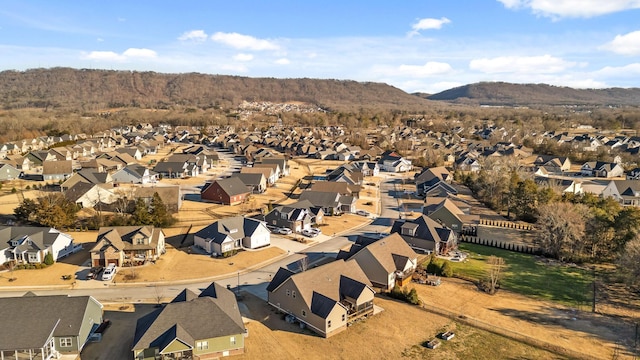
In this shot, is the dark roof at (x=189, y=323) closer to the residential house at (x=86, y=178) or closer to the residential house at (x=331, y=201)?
the residential house at (x=331, y=201)

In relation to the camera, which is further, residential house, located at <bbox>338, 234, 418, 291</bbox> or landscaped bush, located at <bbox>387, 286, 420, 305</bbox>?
residential house, located at <bbox>338, 234, 418, 291</bbox>

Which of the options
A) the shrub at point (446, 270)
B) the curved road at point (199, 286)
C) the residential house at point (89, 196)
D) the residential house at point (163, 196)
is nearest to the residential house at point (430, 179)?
the curved road at point (199, 286)

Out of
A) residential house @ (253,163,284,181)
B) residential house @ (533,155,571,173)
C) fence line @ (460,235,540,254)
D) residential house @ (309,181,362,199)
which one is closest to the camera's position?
fence line @ (460,235,540,254)

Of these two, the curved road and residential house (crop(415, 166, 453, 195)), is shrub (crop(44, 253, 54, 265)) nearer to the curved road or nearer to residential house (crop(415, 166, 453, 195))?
the curved road

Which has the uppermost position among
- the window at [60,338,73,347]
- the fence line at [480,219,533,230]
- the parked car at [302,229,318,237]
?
the fence line at [480,219,533,230]

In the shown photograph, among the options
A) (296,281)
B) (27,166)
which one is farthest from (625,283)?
(27,166)

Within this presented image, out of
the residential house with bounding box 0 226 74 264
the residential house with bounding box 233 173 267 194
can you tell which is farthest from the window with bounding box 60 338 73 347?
the residential house with bounding box 233 173 267 194

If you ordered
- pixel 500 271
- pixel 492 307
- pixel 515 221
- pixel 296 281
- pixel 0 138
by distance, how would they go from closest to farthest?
pixel 296 281
pixel 492 307
pixel 500 271
pixel 515 221
pixel 0 138

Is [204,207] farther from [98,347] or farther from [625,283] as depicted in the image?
[625,283]
